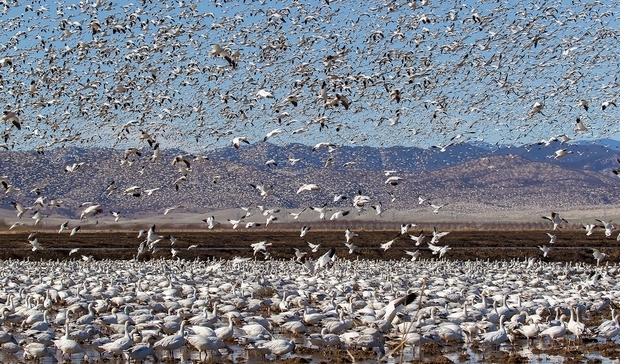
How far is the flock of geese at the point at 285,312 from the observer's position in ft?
55.7

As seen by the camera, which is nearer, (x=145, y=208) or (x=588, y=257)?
(x=588, y=257)

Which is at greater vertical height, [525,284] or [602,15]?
[602,15]

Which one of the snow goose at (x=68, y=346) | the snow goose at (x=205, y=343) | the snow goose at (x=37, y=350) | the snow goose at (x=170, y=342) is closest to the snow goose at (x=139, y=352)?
the snow goose at (x=170, y=342)

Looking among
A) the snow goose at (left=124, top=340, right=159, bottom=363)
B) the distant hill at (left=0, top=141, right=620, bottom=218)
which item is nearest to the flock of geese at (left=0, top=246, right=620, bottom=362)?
the snow goose at (left=124, top=340, right=159, bottom=363)

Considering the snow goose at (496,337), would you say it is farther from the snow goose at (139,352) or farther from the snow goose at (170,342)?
the snow goose at (139,352)

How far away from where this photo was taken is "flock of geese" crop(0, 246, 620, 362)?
1697cm

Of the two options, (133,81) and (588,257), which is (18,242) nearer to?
(133,81)

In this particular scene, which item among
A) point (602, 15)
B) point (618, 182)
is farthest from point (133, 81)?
point (618, 182)

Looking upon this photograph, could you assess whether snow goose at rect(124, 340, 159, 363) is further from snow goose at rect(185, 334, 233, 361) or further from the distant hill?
the distant hill

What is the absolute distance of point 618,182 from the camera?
585 ft

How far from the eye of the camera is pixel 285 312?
66.6 feet

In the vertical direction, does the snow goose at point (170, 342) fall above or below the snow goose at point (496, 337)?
above

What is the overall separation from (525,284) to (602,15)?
31.1ft

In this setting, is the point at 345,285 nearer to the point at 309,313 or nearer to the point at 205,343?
the point at 309,313
